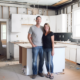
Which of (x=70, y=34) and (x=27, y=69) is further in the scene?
(x=70, y=34)

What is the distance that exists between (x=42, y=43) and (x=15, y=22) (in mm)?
3284

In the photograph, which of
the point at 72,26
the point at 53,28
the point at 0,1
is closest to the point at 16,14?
the point at 0,1

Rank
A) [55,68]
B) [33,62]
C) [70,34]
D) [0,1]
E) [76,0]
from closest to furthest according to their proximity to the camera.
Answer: [33,62] → [55,68] → [76,0] → [0,1] → [70,34]

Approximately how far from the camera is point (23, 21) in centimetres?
645

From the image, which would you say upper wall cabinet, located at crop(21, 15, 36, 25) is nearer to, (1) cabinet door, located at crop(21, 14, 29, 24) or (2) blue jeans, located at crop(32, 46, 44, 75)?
(1) cabinet door, located at crop(21, 14, 29, 24)

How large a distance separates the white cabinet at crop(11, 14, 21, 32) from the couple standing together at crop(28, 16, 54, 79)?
3.04 meters

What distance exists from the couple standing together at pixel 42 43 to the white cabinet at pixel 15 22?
9.99 feet

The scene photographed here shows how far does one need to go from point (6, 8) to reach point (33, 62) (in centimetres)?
422

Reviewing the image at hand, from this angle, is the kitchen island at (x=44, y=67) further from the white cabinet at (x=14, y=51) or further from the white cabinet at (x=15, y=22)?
the white cabinet at (x=15, y=22)

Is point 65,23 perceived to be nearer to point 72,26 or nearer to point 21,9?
point 72,26

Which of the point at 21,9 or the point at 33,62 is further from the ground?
the point at 21,9

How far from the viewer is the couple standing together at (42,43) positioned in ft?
11.0

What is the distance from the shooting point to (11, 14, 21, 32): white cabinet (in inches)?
248

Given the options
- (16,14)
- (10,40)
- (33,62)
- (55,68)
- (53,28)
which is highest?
(16,14)
